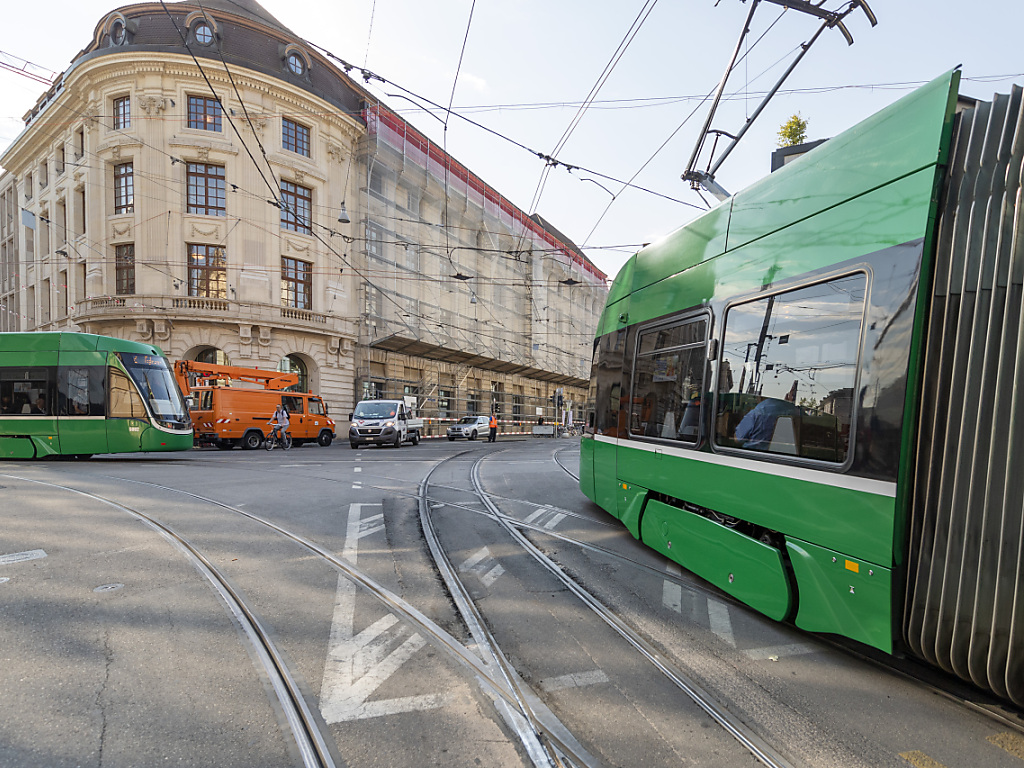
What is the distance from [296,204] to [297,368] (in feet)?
26.5

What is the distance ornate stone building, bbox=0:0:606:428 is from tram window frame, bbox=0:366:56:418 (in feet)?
34.0

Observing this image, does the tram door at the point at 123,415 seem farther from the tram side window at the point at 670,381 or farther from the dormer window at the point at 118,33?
the dormer window at the point at 118,33

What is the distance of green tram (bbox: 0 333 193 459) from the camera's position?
13.9 meters

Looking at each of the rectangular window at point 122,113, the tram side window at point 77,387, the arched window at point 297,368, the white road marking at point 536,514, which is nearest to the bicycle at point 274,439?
the tram side window at point 77,387

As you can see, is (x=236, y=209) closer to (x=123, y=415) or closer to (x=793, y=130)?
(x=123, y=415)

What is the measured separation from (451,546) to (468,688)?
2944mm

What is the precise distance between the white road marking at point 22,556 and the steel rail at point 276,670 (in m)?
1.00

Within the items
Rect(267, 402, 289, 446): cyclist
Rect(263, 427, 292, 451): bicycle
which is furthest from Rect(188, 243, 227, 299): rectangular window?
Rect(263, 427, 292, 451): bicycle

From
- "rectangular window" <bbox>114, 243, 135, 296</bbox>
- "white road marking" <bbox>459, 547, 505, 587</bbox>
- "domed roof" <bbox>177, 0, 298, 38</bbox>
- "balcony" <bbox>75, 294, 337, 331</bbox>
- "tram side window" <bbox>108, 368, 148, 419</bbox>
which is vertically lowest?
"white road marking" <bbox>459, 547, 505, 587</bbox>

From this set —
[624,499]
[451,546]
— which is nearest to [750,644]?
[624,499]

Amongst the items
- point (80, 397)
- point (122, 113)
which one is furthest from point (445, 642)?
point (122, 113)

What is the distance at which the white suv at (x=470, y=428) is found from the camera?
103 ft

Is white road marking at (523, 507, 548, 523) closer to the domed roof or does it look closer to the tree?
the tree

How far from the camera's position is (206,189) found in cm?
2669
